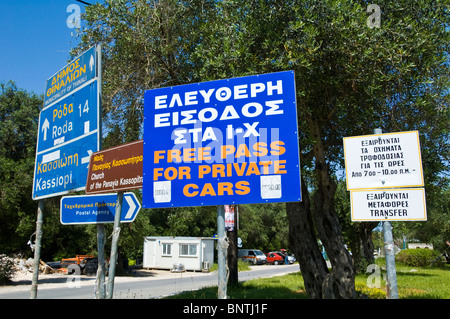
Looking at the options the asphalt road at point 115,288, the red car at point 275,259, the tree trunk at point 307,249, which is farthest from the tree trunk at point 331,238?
the red car at point 275,259

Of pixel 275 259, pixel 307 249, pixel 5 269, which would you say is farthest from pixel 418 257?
pixel 5 269

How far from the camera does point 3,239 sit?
2238 cm

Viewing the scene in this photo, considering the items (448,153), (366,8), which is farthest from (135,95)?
(448,153)

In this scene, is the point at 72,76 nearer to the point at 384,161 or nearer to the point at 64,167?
the point at 64,167

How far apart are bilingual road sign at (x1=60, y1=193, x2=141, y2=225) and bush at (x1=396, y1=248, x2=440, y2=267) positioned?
131ft

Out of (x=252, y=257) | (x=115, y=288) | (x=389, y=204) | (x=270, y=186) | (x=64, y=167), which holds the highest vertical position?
(x=64, y=167)

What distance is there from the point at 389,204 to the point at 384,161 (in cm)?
47

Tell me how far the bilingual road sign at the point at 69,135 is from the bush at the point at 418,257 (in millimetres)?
39862

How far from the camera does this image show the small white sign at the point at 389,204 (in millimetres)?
4008

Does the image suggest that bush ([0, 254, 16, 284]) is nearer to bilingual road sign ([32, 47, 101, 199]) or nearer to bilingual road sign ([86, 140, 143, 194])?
bilingual road sign ([32, 47, 101, 199])

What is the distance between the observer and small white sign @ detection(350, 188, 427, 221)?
4008mm

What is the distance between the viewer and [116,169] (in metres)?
5.28

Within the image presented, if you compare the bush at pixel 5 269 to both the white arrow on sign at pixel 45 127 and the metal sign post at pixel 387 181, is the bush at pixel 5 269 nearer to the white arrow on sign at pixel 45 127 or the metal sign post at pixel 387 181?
the white arrow on sign at pixel 45 127
